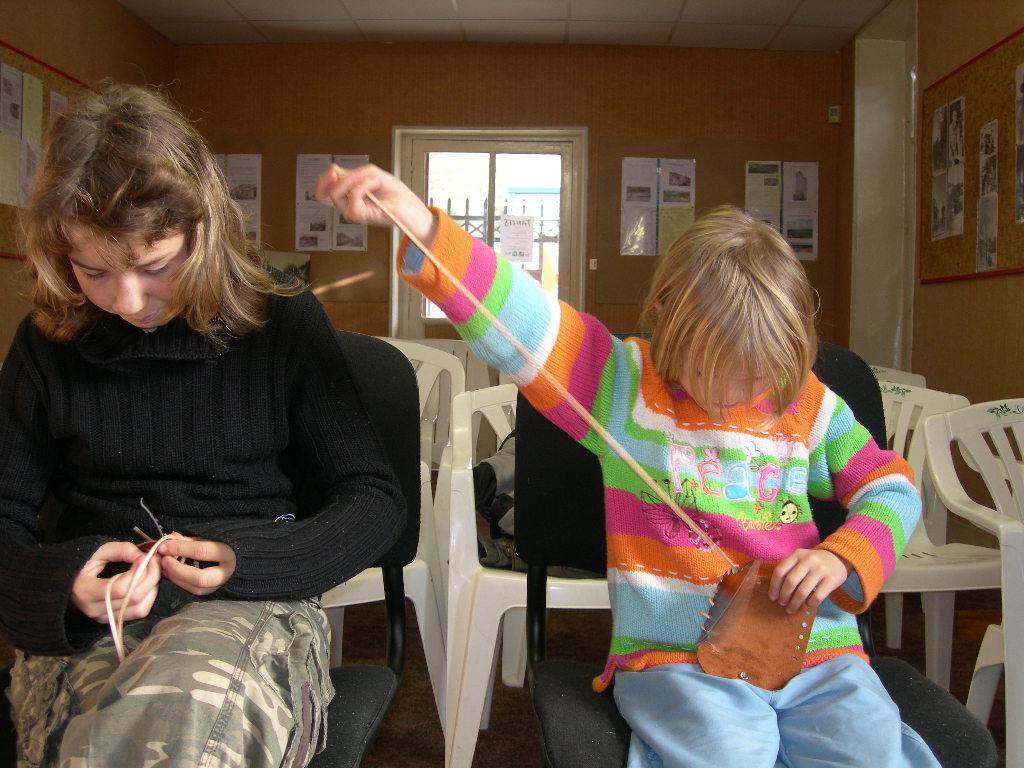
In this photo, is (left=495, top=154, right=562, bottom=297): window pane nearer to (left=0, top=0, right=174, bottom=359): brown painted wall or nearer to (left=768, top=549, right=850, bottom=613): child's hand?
(left=0, top=0, right=174, bottom=359): brown painted wall

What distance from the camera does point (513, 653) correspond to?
2154 mm

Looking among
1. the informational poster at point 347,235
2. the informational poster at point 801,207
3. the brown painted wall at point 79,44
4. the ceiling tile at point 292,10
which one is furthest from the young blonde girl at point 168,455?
the informational poster at point 801,207

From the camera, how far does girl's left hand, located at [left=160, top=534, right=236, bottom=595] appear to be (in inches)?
32.1

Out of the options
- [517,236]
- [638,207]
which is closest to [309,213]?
[638,207]

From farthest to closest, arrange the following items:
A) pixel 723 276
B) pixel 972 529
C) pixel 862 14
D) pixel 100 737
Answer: pixel 862 14
pixel 972 529
pixel 723 276
pixel 100 737

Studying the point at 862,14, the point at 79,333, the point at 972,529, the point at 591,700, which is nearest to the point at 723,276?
the point at 591,700

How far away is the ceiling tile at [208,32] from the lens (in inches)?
202

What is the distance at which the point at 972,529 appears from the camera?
11.4 feet

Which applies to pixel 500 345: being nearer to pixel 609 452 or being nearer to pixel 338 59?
pixel 609 452

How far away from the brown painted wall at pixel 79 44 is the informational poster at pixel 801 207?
3.85 meters

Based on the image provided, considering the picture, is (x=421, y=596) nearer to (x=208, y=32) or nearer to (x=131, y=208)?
(x=131, y=208)

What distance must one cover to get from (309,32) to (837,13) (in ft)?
9.91

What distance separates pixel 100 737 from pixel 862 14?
5156mm

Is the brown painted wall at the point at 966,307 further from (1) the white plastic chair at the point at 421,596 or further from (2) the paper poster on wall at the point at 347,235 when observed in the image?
(2) the paper poster on wall at the point at 347,235
